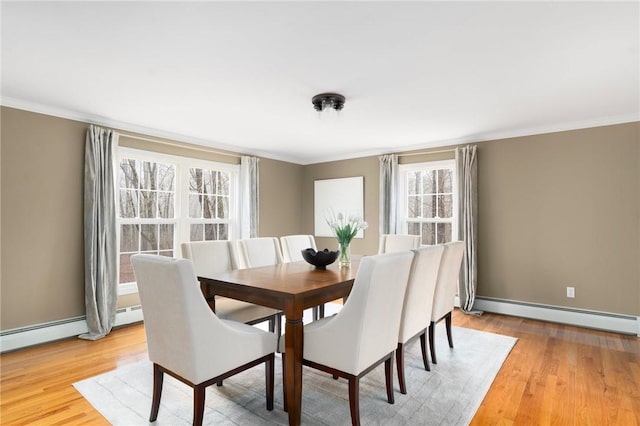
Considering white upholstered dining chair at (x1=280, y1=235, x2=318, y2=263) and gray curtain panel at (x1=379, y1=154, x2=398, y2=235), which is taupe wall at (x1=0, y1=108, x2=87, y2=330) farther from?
gray curtain panel at (x1=379, y1=154, x2=398, y2=235)

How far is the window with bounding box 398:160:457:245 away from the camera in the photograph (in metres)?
4.86

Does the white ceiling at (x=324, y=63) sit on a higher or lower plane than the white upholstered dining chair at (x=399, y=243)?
higher

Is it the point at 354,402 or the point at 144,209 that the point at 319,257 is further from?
the point at 144,209

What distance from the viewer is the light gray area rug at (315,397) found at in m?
2.09

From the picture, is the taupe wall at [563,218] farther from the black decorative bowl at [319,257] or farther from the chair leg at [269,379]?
the chair leg at [269,379]

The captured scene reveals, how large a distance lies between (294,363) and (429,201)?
3.70 meters

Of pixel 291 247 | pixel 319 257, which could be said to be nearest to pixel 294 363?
pixel 319 257

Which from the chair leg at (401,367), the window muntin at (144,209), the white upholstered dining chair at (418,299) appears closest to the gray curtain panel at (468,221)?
the white upholstered dining chair at (418,299)

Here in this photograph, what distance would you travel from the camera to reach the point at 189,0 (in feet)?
5.60

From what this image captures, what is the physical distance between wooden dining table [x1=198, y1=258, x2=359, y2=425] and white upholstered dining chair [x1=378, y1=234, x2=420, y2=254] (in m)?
1.35

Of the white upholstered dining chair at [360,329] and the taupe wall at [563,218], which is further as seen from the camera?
the taupe wall at [563,218]

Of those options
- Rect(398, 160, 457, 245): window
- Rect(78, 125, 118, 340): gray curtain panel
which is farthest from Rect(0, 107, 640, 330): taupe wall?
Rect(398, 160, 457, 245): window

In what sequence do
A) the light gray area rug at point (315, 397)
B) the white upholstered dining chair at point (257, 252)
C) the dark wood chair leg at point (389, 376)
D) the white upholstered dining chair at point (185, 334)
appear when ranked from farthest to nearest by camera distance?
the white upholstered dining chair at point (257, 252) → the dark wood chair leg at point (389, 376) → the light gray area rug at point (315, 397) → the white upholstered dining chair at point (185, 334)

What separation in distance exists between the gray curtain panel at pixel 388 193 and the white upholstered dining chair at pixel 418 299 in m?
2.37
